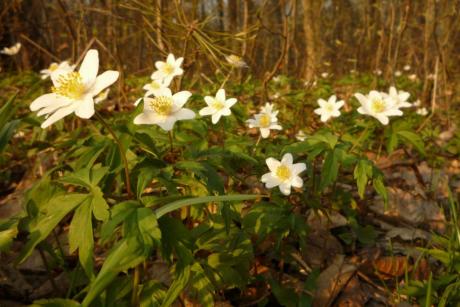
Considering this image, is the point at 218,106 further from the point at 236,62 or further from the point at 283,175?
the point at 236,62

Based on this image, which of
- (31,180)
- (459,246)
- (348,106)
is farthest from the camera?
(348,106)

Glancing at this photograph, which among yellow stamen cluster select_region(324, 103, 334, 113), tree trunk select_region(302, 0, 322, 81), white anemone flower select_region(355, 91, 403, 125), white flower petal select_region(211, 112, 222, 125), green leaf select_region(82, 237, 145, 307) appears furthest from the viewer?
tree trunk select_region(302, 0, 322, 81)

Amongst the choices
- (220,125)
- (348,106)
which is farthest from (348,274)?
(348,106)

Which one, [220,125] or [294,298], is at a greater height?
[220,125]

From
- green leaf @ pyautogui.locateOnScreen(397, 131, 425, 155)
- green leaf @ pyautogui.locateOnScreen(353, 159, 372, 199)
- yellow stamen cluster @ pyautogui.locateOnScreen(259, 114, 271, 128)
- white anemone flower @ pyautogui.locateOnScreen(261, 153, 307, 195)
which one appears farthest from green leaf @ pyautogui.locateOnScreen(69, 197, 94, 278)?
green leaf @ pyautogui.locateOnScreen(397, 131, 425, 155)

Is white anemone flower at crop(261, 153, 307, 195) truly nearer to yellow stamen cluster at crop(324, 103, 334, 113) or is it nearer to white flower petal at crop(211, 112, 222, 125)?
white flower petal at crop(211, 112, 222, 125)

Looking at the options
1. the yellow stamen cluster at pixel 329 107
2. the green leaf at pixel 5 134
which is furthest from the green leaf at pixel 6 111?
the yellow stamen cluster at pixel 329 107

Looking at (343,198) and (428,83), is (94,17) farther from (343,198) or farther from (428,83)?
(343,198)
